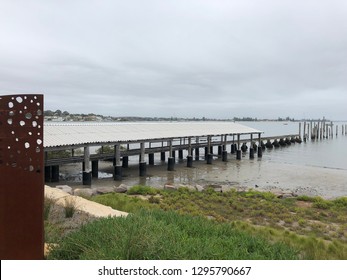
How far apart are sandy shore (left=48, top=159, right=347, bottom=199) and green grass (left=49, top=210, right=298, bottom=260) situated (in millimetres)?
17646

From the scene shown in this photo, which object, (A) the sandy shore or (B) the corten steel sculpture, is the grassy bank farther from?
(A) the sandy shore

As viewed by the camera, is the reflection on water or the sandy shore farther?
the reflection on water

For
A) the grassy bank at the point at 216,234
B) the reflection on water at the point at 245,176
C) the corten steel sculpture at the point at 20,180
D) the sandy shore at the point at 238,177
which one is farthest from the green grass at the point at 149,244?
the reflection on water at the point at 245,176

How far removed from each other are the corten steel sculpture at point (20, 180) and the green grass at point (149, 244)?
0.52m

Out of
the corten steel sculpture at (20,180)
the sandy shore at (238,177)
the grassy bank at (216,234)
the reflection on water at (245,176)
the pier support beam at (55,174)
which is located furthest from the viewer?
the reflection on water at (245,176)

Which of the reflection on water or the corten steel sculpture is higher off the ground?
the corten steel sculpture

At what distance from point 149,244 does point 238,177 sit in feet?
87.8

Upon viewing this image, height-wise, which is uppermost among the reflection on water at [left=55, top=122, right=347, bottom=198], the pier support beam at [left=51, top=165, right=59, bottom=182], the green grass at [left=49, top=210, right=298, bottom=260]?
the green grass at [left=49, top=210, right=298, bottom=260]

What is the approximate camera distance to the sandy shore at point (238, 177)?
25.7m

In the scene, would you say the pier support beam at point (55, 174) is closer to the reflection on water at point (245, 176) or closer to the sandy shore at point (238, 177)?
the sandy shore at point (238, 177)

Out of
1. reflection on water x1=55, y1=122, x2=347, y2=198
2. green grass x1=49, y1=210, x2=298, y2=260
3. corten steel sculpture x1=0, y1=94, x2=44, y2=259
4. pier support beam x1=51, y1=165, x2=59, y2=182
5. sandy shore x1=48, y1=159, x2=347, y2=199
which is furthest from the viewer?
reflection on water x1=55, y1=122, x2=347, y2=198

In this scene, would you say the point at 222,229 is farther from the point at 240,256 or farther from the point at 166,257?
the point at 166,257

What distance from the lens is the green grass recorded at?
4.68 metres

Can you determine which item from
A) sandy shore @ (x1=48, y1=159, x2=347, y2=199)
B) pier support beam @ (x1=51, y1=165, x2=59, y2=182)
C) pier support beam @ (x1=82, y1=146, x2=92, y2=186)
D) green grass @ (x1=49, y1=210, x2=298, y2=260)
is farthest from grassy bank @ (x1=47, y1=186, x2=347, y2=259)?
pier support beam @ (x1=51, y1=165, x2=59, y2=182)
